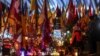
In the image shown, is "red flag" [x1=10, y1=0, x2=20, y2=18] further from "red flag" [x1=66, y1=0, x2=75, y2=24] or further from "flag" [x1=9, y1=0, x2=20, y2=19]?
"red flag" [x1=66, y1=0, x2=75, y2=24]

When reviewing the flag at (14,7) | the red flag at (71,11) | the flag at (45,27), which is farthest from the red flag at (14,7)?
the red flag at (71,11)

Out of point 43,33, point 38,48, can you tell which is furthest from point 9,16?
point 38,48

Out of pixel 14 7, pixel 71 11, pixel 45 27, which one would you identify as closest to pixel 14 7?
pixel 14 7

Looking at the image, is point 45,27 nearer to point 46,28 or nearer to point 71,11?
point 46,28

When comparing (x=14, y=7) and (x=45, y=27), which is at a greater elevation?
(x=14, y=7)

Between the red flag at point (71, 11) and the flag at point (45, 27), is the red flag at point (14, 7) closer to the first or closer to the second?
the flag at point (45, 27)

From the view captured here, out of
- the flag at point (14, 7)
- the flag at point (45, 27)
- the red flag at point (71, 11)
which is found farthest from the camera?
the red flag at point (71, 11)

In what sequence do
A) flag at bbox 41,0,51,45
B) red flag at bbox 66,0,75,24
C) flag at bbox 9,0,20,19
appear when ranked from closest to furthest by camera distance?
1. flag at bbox 9,0,20,19
2. flag at bbox 41,0,51,45
3. red flag at bbox 66,0,75,24

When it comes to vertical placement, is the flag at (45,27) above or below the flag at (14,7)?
below

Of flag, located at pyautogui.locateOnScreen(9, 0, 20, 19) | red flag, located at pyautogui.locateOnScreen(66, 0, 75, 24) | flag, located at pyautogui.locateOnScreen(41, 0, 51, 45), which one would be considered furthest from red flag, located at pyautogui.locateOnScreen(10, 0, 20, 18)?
red flag, located at pyautogui.locateOnScreen(66, 0, 75, 24)

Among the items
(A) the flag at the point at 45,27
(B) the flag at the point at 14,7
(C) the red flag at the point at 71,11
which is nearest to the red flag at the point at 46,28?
(A) the flag at the point at 45,27

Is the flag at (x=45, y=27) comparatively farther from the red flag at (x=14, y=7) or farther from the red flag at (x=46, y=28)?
the red flag at (x=14, y=7)

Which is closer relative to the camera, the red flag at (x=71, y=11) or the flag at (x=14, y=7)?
the flag at (x=14, y=7)

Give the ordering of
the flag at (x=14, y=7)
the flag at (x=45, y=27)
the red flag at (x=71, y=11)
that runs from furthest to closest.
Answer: the red flag at (x=71, y=11)
the flag at (x=45, y=27)
the flag at (x=14, y=7)
